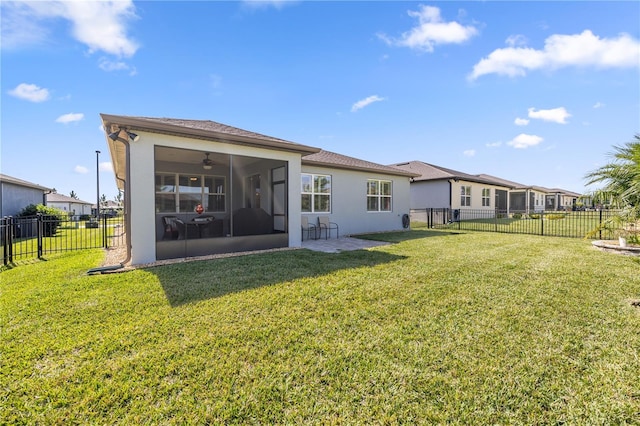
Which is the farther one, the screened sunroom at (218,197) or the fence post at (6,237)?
the screened sunroom at (218,197)

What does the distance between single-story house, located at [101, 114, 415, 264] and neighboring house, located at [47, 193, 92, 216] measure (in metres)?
38.1

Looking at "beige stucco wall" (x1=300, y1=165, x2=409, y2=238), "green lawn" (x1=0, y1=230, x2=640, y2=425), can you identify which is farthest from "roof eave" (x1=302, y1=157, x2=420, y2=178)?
"green lawn" (x1=0, y1=230, x2=640, y2=425)

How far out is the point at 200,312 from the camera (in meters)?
3.63

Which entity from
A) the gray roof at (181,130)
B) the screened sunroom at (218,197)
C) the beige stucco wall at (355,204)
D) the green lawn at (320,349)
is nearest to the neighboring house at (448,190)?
the beige stucco wall at (355,204)

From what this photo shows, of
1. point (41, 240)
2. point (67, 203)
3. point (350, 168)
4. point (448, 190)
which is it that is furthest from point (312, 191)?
point (67, 203)

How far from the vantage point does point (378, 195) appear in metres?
13.7

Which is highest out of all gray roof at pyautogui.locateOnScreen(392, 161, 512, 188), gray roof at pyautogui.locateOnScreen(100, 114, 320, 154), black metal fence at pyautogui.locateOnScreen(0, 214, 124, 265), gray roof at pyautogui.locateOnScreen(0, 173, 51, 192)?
gray roof at pyautogui.locateOnScreen(392, 161, 512, 188)

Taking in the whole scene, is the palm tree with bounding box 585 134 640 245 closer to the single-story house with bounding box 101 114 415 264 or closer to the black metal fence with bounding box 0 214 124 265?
the single-story house with bounding box 101 114 415 264

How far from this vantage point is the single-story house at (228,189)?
6.30 meters

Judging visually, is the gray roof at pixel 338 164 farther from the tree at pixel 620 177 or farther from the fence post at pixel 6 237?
the fence post at pixel 6 237

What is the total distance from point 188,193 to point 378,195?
28.2 ft

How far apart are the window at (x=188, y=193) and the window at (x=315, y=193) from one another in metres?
3.77

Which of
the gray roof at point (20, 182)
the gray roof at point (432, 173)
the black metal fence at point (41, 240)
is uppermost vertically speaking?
the gray roof at point (432, 173)

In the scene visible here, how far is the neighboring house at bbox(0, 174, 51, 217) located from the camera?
49.0ft
